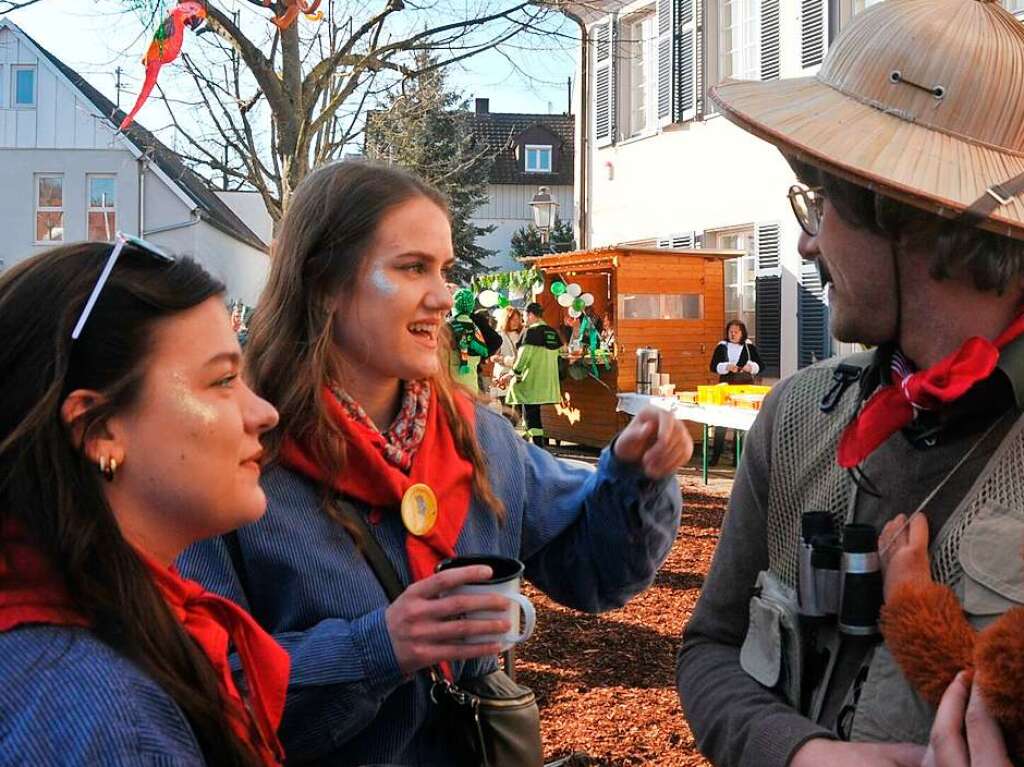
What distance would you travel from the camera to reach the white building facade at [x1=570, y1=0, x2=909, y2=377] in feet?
43.8

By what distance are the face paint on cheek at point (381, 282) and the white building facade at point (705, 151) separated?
10.2 meters

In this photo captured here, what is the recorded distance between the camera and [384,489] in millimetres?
2219

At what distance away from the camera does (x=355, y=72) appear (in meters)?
9.21

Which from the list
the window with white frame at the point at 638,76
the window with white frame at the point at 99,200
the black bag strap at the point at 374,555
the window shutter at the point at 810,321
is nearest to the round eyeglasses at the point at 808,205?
the black bag strap at the point at 374,555

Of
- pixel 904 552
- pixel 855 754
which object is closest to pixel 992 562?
pixel 904 552

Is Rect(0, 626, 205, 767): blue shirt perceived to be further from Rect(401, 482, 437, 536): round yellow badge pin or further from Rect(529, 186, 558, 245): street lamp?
Rect(529, 186, 558, 245): street lamp

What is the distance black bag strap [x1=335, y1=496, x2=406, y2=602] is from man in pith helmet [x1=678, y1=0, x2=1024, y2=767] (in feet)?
2.24

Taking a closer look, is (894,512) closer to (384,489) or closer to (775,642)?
(775,642)

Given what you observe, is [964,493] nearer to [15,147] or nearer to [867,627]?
[867,627]

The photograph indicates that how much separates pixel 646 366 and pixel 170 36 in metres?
7.35

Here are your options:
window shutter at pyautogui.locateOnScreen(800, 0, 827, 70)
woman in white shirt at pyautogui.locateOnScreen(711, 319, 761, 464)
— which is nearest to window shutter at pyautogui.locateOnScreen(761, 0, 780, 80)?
window shutter at pyautogui.locateOnScreen(800, 0, 827, 70)

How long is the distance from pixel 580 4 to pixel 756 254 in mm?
5704

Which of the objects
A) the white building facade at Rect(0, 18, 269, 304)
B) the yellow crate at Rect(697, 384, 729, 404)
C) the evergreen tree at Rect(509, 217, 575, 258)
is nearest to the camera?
the yellow crate at Rect(697, 384, 729, 404)

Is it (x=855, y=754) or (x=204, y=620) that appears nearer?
(x=855, y=754)
